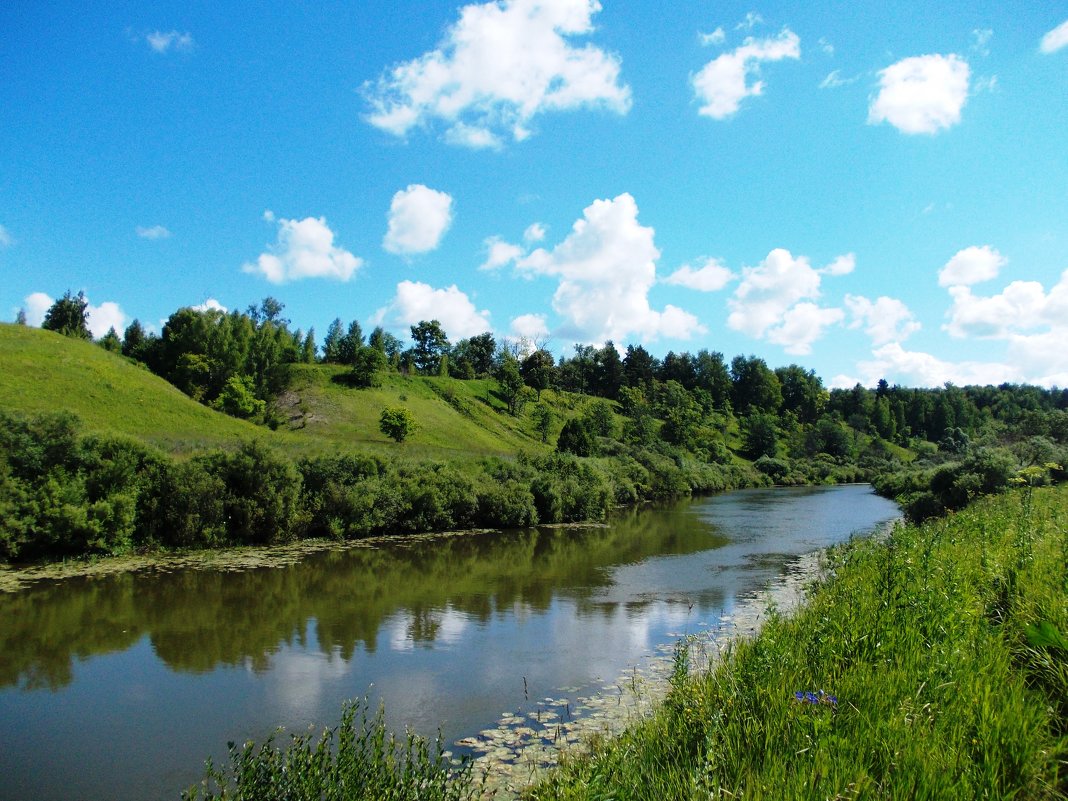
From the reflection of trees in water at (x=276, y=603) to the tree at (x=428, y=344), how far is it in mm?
80943

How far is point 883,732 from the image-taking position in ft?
17.1

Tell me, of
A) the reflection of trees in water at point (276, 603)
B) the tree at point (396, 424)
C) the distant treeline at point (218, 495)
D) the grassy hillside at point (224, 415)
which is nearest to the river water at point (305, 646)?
the reflection of trees in water at point (276, 603)

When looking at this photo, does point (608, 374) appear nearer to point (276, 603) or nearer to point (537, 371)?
point (537, 371)

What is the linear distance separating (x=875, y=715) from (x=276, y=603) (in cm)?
1744

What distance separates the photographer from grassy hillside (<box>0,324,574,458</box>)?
1667 inches

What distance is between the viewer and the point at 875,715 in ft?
18.6

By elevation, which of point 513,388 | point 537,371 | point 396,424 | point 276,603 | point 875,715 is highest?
point 537,371

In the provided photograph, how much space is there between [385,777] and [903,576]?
25.6 ft

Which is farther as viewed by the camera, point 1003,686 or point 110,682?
point 110,682

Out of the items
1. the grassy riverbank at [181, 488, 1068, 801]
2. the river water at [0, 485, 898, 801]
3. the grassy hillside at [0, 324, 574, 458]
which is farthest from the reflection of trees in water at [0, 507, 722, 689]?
the grassy hillside at [0, 324, 574, 458]

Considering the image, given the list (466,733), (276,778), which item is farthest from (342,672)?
(276,778)

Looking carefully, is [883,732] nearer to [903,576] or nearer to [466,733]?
[903,576]

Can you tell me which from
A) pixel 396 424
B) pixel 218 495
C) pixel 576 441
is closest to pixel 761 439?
pixel 576 441

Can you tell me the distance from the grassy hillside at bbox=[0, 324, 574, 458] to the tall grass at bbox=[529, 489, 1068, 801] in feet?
91.2
